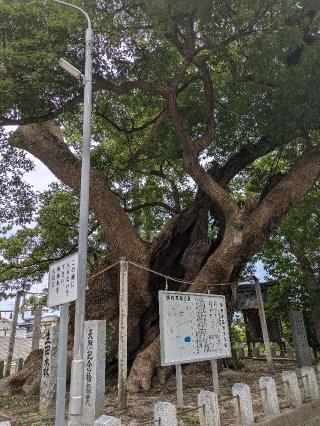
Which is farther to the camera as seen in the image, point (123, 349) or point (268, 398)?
point (123, 349)

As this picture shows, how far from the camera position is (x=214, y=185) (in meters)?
8.90

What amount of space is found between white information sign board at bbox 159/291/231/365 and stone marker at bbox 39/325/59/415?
185cm

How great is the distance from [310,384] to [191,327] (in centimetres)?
228

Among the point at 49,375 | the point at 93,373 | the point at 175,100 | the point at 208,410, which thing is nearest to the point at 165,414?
the point at 208,410

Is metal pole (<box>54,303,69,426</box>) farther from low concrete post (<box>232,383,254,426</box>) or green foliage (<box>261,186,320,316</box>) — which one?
green foliage (<box>261,186,320,316</box>)

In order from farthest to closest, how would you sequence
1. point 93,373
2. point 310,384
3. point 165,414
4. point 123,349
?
point 310,384, point 123,349, point 93,373, point 165,414

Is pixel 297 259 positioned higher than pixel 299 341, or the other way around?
pixel 297 259

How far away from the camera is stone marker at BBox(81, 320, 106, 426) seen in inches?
210

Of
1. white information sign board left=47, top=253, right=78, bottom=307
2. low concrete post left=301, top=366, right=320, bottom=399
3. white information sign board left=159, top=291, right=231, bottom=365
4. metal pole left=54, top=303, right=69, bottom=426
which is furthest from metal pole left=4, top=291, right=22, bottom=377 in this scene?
metal pole left=54, top=303, right=69, bottom=426

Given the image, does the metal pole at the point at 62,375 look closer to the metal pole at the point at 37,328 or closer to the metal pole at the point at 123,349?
the metal pole at the point at 123,349

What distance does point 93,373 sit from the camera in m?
5.54

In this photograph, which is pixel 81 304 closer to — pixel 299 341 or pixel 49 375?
pixel 49 375

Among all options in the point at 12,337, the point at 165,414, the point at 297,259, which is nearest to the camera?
the point at 165,414

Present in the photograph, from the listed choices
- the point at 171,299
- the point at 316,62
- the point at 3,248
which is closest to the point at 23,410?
the point at 171,299
